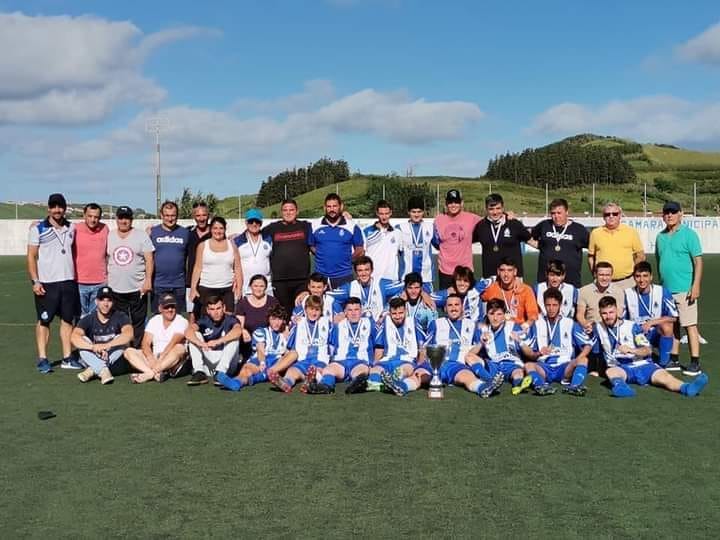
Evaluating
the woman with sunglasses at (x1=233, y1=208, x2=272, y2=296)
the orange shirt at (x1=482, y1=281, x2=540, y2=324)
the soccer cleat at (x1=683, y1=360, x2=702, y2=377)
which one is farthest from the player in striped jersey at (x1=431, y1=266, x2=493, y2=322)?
the soccer cleat at (x1=683, y1=360, x2=702, y2=377)

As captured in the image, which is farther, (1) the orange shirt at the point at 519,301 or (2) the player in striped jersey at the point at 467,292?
(2) the player in striped jersey at the point at 467,292

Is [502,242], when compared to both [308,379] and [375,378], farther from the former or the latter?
[308,379]

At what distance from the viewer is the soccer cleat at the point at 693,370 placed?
23.2 ft

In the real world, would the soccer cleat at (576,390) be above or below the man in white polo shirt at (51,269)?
below

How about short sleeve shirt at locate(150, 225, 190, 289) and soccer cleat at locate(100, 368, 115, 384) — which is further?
short sleeve shirt at locate(150, 225, 190, 289)

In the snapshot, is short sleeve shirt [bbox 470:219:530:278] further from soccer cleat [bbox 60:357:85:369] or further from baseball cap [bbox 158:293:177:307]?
soccer cleat [bbox 60:357:85:369]

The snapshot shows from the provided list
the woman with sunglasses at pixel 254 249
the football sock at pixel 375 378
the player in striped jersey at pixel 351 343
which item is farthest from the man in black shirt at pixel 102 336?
the football sock at pixel 375 378

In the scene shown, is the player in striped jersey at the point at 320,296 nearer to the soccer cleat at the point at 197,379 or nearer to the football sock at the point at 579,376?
the soccer cleat at the point at 197,379

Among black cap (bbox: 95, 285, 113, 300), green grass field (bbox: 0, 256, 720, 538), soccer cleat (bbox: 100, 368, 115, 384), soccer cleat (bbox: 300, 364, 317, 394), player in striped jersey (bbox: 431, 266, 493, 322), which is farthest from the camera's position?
black cap (bbox: 95, 285, 113, 300)

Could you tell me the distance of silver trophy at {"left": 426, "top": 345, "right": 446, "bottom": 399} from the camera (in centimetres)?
617

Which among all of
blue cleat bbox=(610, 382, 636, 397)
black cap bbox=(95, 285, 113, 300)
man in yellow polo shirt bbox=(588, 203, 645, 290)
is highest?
man in yellow polo shirt bbox=(588, 203, 645, 290)

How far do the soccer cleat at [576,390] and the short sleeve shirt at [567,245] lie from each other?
169 centimetres

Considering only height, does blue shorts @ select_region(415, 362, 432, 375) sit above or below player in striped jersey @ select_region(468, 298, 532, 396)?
below

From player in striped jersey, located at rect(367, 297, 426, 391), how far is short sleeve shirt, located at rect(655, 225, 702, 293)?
2606mm
